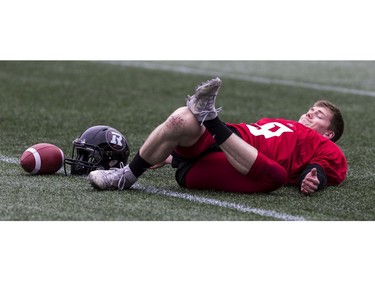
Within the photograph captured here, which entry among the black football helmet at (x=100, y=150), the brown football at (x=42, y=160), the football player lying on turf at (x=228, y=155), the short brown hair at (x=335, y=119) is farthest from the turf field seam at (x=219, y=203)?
the short brown hair at (x=335, y=119)

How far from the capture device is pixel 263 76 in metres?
14.0

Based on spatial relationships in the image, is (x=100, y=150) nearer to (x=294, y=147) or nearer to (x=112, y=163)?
(x=112, y=163)

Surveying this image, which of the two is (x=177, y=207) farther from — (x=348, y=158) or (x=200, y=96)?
(x=348, y=158)

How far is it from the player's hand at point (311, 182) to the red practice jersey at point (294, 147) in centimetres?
23

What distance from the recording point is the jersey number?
6.30 m

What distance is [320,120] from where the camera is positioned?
6797 mm

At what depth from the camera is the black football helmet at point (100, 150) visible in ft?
21.3

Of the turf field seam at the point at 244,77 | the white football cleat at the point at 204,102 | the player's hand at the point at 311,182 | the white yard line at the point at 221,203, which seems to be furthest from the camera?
the turf field seam at the point at 244,77

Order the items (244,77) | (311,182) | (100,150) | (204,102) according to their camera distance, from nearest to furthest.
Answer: (204,102) → (311,182) → (100,150) → (244,77)

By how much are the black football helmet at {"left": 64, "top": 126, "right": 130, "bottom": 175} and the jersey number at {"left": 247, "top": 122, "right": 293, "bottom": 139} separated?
101 cm

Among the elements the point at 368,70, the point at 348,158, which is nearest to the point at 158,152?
the point at 348,158

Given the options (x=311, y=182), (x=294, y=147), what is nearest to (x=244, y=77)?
(x=294, y=147)

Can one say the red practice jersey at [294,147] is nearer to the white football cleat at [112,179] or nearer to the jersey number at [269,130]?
the jersey number at [269,130]

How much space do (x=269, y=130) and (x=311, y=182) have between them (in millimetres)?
550
